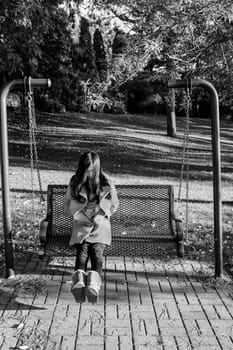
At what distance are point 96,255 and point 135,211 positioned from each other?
112cm

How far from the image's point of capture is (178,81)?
14.6 ft

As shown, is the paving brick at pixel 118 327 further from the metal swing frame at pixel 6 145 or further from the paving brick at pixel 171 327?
the metal swing frame at pixel 6 145

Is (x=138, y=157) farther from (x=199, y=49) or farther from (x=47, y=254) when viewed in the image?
(x=47, y=254)

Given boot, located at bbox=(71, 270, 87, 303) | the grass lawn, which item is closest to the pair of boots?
boot, located at bbox=(71, 270, 87, 303)

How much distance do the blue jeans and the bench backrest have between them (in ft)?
2.63

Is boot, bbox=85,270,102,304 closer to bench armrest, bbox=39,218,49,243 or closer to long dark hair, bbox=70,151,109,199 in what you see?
long dark hair, bbox=70,151,109,199

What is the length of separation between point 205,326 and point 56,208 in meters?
2.16

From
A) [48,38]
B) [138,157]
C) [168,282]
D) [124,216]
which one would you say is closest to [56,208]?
[124,216]

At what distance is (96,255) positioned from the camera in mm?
4168

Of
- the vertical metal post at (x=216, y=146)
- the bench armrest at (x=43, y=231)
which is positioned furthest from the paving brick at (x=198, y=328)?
the bench armrest at (x=43, y=231)

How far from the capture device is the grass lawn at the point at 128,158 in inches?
266

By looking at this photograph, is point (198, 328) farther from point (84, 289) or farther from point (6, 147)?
point (6, 147)

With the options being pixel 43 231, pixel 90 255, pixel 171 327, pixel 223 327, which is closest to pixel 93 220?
pixel 90 255

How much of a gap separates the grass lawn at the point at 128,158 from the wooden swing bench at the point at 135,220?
567 millimetres
